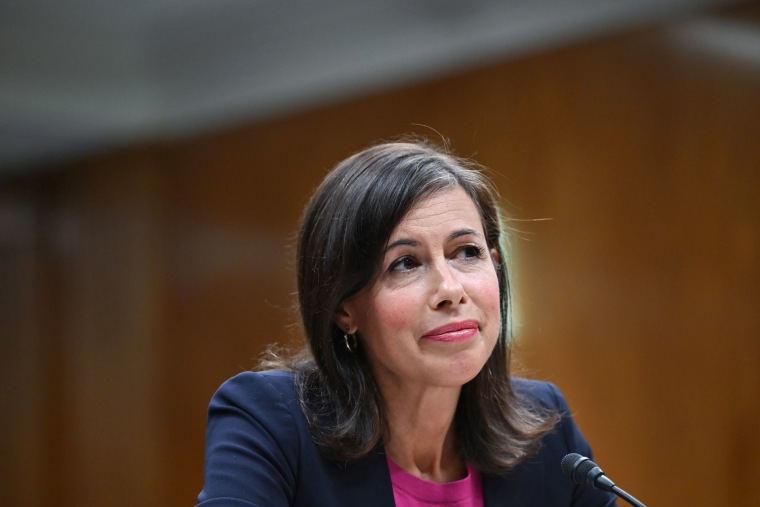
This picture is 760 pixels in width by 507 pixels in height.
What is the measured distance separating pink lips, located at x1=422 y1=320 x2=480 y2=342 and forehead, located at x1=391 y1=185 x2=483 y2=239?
185 millimetres

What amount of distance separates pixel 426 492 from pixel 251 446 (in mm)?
371

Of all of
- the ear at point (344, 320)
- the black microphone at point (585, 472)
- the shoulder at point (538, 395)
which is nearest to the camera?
the black microphone at point (585, 472)

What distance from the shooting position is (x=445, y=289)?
1544 mm

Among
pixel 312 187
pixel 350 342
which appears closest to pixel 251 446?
pixel 350 342

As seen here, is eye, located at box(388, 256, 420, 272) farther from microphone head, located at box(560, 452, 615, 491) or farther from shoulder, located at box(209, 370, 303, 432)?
microphone head, located at box(560, 452, 615, 491)

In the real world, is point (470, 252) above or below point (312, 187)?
above

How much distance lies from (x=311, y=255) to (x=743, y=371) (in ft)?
7.95

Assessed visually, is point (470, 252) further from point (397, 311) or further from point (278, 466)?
point (278, 466)

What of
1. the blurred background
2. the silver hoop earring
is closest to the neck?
the silver hoop earring

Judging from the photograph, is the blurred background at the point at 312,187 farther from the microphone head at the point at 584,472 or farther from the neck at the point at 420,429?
the microphone head at the point at 584,472

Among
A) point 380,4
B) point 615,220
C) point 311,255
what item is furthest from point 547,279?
point 311,255

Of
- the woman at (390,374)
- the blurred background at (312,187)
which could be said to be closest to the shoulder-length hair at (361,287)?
the woman at (390,374)

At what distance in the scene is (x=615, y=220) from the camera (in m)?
3.88

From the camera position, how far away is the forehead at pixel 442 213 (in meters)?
1.61
